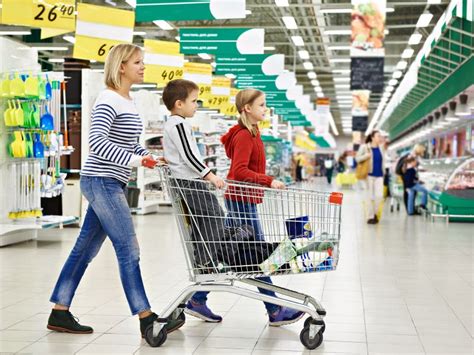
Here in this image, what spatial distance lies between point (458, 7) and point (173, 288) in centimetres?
1043

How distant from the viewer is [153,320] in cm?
446

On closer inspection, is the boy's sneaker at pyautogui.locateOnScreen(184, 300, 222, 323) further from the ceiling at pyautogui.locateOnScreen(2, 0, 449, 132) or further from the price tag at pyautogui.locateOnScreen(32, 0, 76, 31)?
the ceiling at pyautogui.locateOnScreen(2, 0, 449, 132)

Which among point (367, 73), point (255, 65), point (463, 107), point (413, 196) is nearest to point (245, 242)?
point (413, 196)

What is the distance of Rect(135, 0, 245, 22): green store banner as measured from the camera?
31.4 feet

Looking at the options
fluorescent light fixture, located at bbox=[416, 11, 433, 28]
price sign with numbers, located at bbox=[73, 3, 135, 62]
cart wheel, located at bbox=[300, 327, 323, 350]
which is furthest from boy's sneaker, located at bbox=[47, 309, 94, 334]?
fluorescent light fixture, located at bbox=[416, 11, 433, 28]

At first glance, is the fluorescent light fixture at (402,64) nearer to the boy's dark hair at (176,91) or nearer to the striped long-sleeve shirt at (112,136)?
the boy's dark hair at (176,91)

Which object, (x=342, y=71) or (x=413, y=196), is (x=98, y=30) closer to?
(x=413, y=196)

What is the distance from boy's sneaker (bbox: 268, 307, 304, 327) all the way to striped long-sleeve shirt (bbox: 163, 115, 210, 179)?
3.74ft

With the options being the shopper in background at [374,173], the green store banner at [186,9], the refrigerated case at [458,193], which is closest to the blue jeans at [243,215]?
the green store banner at [186,9]

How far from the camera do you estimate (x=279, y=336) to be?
472cm

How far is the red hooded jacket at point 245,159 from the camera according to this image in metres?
4.78

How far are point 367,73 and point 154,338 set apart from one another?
13.4 m

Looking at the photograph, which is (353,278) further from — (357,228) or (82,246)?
(357,228)

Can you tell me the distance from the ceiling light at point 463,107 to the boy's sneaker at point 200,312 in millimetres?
14638
